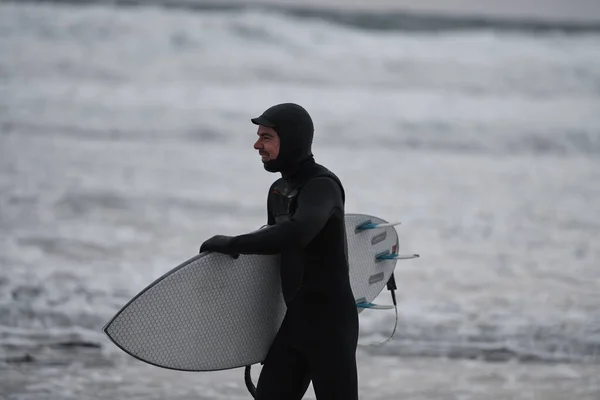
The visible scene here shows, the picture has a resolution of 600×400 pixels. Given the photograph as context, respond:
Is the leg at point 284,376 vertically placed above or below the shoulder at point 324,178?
below

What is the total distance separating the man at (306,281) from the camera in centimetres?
290

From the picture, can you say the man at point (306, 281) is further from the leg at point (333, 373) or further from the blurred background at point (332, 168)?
the blurred background at point (332, 168)

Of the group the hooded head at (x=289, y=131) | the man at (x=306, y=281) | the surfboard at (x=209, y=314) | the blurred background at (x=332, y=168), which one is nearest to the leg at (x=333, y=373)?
the man at (x=306, y=281)

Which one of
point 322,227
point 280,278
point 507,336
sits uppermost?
point 322,227

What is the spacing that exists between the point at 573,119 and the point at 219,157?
6.70m

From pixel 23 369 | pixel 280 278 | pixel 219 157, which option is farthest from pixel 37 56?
pixel 280 278

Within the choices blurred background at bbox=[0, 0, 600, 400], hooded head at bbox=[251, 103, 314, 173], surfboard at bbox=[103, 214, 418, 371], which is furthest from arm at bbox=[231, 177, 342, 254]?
blurred background at bbox=[0, 0, 600, 400]

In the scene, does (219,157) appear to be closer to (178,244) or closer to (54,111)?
(54,111)

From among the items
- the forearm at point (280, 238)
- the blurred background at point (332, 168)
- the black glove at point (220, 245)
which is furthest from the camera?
the blurred background at point (332, 168)

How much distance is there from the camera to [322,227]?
2.80m

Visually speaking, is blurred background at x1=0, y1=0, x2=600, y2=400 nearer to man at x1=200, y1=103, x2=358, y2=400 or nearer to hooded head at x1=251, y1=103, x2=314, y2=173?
man at x1=200, y1=103, x2=358, y2=400

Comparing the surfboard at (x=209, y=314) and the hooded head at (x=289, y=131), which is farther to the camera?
the surfboard at (x=209, y=314)

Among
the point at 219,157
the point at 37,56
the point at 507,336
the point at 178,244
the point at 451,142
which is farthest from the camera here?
the point at 37,56

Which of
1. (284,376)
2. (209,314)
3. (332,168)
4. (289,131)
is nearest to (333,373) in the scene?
(284,376)
